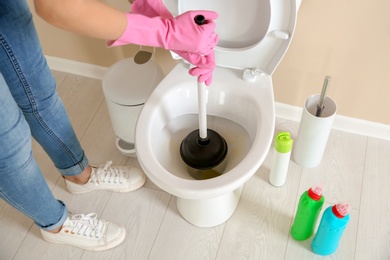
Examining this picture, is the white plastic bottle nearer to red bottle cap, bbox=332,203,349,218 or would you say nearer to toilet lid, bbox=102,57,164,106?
red bottle cap, bbox=332,203,349,218

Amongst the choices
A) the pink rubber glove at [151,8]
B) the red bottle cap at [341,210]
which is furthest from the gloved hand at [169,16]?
the red bottle cap at [341,210]

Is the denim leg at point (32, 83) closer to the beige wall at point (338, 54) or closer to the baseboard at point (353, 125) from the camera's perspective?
the beige wall at point (338, 54)

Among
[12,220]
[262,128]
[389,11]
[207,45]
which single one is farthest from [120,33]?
[12,220]

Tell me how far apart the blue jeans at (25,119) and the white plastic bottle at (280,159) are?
1.92 ft

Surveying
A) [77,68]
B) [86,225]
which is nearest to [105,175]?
[86,225]

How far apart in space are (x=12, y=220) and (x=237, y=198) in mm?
720

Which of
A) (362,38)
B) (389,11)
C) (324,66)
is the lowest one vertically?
(324,66)

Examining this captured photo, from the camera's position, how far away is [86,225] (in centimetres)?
138

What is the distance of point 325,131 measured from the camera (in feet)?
4.51

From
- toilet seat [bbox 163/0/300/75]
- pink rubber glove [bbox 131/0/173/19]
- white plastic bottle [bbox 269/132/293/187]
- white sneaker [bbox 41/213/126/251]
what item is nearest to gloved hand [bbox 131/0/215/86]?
pink rubber glove [bbox 131/0/173/19]

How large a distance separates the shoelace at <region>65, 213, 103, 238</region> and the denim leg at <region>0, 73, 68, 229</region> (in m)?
0.09

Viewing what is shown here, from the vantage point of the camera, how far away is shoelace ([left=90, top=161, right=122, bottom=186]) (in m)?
1.47

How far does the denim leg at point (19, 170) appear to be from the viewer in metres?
0.92

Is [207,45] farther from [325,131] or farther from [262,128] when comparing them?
[325,131]
